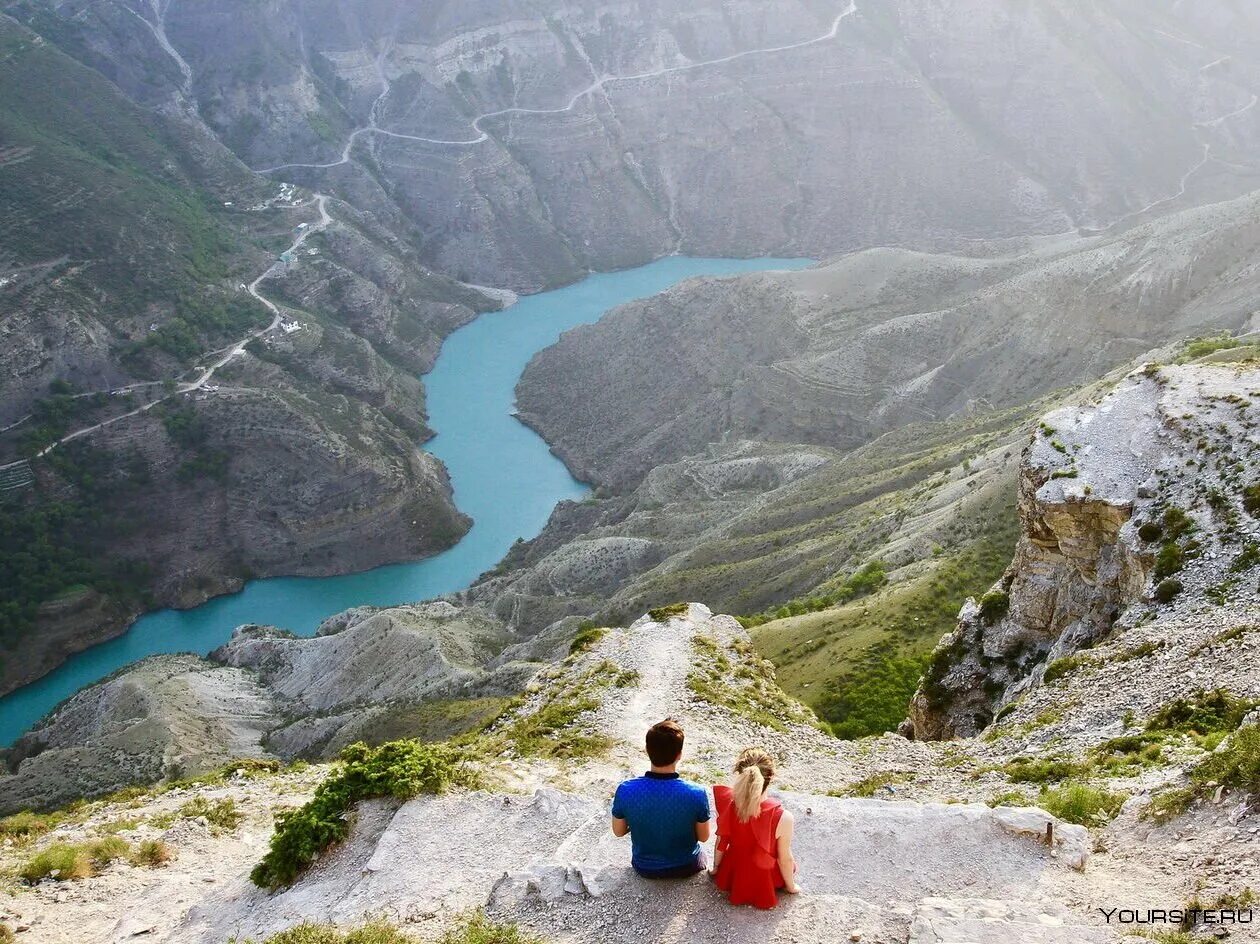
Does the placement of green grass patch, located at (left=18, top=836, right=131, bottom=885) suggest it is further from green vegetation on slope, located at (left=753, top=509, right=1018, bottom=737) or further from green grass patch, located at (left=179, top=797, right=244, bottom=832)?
green vegetation on slope, located at (left=753, top=509, right=1018, bottom=737)

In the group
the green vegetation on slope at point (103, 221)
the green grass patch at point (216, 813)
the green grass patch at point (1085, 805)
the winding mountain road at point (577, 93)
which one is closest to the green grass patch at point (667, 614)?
the green grass patch at point (216, 813)

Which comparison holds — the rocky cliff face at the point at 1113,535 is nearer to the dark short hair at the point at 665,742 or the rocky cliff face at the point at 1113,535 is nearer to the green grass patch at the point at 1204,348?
the dark short hair at the point at 665,742

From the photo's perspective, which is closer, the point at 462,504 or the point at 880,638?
the point at 880,638

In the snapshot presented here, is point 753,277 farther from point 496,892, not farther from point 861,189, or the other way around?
point 496,892

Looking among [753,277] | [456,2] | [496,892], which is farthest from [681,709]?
[456,2]

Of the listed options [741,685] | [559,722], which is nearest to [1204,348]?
[741,685]

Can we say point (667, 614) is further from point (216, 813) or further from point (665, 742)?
point (665, 742)
